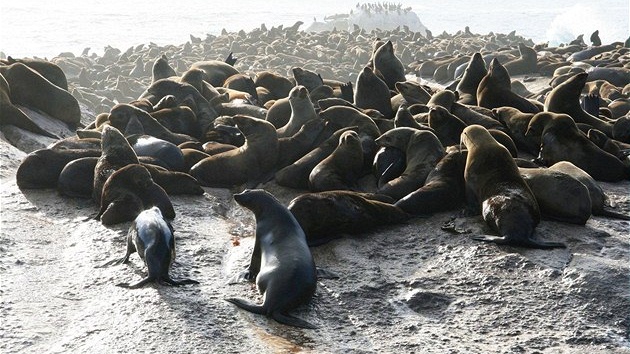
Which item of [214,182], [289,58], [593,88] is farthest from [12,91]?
[289,58]

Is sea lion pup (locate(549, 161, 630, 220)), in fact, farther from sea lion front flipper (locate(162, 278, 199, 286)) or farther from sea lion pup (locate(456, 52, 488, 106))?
sea lion pup (locate(456, 52, 488, 106))

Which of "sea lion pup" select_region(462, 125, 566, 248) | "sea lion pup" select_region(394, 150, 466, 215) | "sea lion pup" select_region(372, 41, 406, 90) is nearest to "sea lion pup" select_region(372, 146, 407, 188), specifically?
"sea lion pup" select_region(394, 150, 466, 215)

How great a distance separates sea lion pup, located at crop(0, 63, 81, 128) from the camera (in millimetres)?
Result: 10391

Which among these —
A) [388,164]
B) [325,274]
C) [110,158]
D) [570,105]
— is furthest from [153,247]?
[570,105]

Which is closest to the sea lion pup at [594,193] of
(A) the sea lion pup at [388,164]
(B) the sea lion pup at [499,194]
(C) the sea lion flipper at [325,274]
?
(B) the sea lion pup at [499,194]

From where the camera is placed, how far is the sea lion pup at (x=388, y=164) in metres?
7.08

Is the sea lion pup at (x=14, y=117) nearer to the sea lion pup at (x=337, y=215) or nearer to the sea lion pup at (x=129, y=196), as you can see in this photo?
the sea lion pup at (x=129, y=196)

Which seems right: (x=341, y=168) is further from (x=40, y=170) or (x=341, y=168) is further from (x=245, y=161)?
(x=40, y=170)

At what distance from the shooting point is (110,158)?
7.34 meters

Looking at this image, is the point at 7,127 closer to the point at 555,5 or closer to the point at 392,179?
the point at 392,179

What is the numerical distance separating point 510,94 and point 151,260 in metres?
5.60

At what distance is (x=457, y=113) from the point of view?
8430mm

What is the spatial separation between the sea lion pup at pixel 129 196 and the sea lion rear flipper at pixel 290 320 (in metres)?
2.25

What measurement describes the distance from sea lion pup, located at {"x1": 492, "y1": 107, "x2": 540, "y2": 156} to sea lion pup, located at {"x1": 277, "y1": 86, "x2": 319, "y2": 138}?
2078mm
